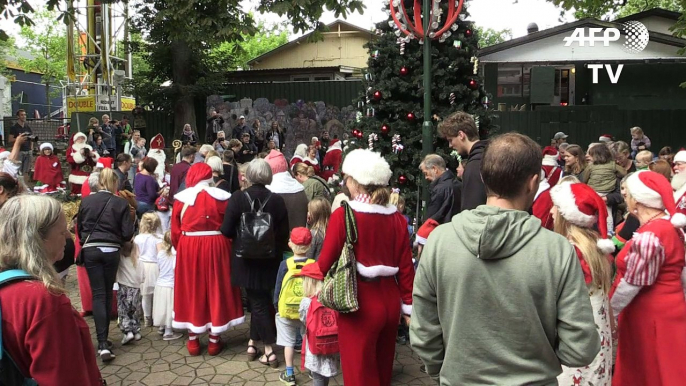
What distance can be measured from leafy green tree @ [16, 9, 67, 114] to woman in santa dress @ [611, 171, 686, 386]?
55114 mm

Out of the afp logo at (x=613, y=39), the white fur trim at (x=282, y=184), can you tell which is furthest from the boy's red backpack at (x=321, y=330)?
the afp logo at (x=613, y=39)

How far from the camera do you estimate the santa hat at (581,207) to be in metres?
3.72

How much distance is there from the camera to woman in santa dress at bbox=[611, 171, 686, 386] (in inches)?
147

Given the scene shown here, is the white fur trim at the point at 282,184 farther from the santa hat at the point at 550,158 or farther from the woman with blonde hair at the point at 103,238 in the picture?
the santa hat at the point at 550,158

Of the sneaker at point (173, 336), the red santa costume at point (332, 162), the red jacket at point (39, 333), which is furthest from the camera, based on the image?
the red santa costume at point (332, 162)

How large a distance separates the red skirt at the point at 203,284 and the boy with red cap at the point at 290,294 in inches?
36.6

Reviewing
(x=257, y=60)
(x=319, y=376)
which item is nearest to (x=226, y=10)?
(x=319, y=376)

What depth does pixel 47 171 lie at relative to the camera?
13.2 meters

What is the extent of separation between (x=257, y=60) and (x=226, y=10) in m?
27.7

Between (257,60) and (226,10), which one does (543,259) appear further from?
(257,60)

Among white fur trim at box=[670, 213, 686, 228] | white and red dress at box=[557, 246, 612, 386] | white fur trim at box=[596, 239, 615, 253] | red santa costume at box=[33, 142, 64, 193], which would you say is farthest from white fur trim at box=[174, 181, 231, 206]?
red santa costume at box=[33, 142, 64, 193]

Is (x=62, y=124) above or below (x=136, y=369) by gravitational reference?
above

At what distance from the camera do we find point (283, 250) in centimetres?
646

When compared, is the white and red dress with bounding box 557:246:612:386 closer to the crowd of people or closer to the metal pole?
the crowd of people
